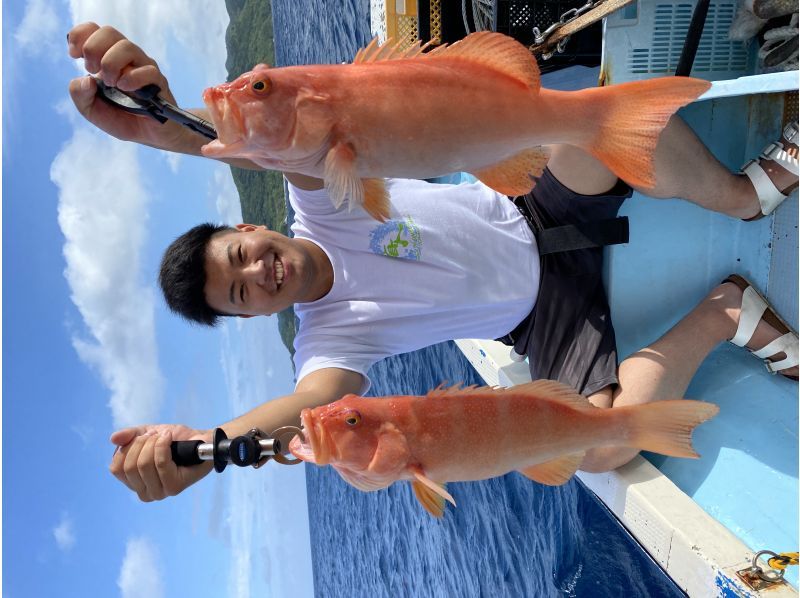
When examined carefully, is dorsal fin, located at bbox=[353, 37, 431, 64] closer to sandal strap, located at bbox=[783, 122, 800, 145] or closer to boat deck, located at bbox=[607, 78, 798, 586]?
boat deck, located at bbox=[607, 78, 798, 586]

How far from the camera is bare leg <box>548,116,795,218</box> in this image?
2.59 meters

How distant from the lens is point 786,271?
2.88m

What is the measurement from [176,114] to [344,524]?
13617 mm

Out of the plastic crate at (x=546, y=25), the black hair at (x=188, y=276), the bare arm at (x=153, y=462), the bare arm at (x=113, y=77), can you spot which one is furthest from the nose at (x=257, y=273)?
the plastic crate at (x=546, y=25)

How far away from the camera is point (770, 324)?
2.90m

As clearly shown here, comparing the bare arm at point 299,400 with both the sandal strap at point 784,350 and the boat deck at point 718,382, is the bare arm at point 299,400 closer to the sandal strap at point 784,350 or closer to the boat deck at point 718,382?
the boat deck at point 718,382

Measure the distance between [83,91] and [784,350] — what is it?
10.6 feet

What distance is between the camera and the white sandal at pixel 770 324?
287 centimetres

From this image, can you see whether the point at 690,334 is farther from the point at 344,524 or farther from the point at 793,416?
the point at 344,524

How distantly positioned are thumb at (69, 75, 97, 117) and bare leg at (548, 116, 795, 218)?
194 centimetres

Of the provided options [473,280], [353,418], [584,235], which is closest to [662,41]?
[584,235]

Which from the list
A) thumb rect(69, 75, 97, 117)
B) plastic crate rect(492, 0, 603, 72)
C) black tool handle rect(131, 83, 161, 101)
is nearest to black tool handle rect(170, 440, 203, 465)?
black tool handle rect(131, 83, 161, 101)

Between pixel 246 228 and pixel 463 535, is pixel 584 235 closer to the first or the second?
pixel 246 228

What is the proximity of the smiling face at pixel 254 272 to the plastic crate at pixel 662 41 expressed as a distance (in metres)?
1.78
